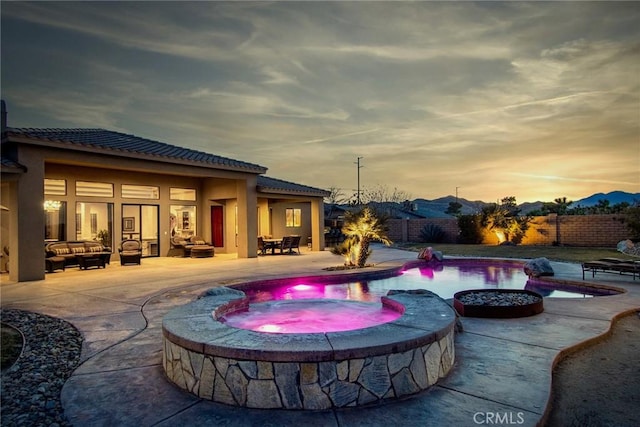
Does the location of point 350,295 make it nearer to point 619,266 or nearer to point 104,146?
point 619,266

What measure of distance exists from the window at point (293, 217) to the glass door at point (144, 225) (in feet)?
27.4

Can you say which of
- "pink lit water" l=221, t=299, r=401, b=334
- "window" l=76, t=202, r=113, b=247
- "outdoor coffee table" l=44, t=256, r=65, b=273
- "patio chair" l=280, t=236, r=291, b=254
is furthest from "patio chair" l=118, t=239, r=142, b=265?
"pink lit water" l=221, t=299, r=401, b=334

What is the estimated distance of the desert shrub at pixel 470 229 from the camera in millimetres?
21812

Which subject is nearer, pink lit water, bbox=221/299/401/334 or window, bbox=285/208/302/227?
pink lit water, bbox=221/299/401/334

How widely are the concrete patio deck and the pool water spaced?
5.39ft

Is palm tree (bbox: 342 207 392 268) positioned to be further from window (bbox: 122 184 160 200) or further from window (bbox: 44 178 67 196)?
window (bbox: 44 178 67 196)

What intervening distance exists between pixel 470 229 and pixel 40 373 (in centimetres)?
2199

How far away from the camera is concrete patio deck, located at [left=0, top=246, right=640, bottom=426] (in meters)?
2.75

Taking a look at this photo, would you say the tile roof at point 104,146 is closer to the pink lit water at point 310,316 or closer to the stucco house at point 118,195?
the stucco house at point 118,195

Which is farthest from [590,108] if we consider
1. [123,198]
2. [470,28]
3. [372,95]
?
[123,198]

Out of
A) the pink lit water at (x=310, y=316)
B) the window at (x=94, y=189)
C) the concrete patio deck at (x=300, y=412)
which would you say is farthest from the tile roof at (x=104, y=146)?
the pink lit water at (x=310, y=316)

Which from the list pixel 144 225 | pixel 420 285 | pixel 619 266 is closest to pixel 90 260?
pixel 144 225

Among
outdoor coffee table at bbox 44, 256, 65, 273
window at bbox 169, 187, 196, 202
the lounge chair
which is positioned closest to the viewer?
the lounge chair

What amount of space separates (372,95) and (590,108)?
309 inches
